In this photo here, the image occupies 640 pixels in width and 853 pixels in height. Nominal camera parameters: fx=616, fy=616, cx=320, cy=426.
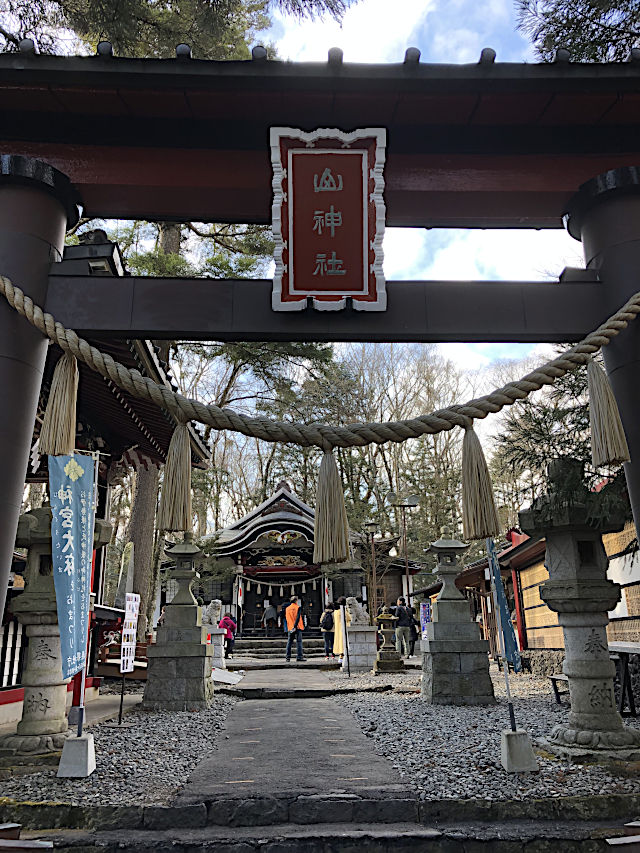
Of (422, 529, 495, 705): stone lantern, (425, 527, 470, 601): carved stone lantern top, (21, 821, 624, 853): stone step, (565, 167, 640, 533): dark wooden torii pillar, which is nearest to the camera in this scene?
(21, 821, 624, 853): stone step

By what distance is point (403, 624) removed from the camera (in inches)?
722

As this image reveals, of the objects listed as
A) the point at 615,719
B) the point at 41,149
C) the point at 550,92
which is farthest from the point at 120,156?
the point at 615,719

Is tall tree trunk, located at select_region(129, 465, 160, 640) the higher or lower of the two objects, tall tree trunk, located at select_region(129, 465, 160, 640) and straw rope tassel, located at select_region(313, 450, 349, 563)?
the higher

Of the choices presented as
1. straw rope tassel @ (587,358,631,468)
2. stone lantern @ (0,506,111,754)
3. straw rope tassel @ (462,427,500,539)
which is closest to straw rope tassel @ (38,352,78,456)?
straw rope tassel @ (462,427,500,539)

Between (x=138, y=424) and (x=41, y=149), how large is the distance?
16.9 feet

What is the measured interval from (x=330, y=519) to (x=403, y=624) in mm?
16041

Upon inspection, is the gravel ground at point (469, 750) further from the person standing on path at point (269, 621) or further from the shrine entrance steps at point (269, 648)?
the shrine entrance steps at point (269, 648)

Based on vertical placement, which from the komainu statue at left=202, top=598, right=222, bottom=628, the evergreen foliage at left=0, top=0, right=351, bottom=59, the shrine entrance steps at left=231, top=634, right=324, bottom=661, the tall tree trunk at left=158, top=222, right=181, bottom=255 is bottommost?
the shrine entrance steps at left=231, top=634, right=324, bottom=661

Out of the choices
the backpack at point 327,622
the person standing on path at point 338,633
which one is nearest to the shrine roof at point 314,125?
the backpack at point 327,622

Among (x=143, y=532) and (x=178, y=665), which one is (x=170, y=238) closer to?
(x=143, y=532)

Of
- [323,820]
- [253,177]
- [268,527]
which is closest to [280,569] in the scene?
[268,527]

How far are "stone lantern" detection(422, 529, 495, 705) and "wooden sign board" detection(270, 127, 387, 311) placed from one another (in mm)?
6125

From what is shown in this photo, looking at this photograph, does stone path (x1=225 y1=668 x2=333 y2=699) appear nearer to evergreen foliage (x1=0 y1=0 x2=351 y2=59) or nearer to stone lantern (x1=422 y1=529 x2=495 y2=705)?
stone lantern (x1=422 y1=529 x2=495 y2=705)

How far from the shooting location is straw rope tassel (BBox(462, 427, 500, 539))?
11.2ft
